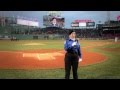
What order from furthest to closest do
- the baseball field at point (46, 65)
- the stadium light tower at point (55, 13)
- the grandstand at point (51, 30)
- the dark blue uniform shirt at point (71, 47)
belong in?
the grandstand at point (51, 30) → the stadium light tower at point (55, 13) → the baseball field at point (46, 65) → the dark blue uniform shirt at point (71, 47)

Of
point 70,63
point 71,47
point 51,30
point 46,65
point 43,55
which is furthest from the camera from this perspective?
point 51,30

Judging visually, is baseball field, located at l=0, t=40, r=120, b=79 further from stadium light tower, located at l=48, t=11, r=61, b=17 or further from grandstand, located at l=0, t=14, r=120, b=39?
stadium light tower, located at l=48, t=11, r=61, b=17

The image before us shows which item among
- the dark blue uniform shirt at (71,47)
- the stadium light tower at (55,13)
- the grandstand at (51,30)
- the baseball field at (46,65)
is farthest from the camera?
the grandstand at (51,30)

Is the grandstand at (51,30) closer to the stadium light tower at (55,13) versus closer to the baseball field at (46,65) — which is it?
the stadium light tower at (55,13)

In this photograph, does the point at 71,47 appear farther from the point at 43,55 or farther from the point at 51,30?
the point at 51,30

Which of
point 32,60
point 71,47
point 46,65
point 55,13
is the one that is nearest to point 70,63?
point 71,47

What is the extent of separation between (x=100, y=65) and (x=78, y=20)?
3.73 feet

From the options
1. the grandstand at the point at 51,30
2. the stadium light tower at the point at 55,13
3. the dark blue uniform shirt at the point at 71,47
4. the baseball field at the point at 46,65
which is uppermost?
the stadium light tower at the point at 55,13

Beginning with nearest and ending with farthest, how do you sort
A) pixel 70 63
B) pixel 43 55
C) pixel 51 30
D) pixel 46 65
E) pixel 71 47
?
pixel 71 47 < pixel 70 63 < pixel 46 65 < pixel 43 55 < pixel 51 30

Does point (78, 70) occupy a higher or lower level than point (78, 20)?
lower

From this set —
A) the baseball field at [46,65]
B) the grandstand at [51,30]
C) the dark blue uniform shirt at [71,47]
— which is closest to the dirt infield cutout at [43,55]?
the baseball field at [46,65]
